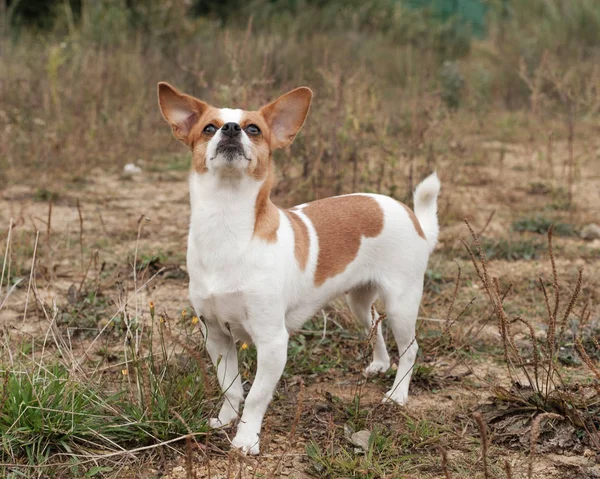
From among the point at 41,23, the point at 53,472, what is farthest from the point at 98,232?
the point at 41,23

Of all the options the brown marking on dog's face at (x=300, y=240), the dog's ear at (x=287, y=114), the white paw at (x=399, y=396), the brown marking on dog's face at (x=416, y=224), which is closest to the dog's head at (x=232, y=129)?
the dog's ear at (x=287, y=114)

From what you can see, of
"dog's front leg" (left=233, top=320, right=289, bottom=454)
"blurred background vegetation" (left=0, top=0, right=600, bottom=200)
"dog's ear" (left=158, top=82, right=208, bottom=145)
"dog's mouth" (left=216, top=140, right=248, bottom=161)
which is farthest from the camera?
"blurred background vegetation" (left=0, top=0, right=600, bottom=200)

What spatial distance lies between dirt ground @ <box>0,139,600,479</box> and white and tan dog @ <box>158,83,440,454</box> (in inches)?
9.0

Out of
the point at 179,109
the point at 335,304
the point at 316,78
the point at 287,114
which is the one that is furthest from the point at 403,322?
the point at 316,78

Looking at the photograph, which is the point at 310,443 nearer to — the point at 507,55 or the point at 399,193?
the point at 399,193

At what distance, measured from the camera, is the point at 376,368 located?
3832 millimetres

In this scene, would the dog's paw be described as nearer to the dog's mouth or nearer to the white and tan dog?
the white and tan dog

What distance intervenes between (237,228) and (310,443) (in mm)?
894

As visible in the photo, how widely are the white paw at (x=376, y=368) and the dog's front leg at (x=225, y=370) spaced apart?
830 millimetres

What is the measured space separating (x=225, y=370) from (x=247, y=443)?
31 centimetres

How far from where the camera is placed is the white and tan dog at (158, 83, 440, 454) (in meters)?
2.92

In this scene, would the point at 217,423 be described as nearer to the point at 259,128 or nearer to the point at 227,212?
the point at 227,212

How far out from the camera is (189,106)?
3213mm

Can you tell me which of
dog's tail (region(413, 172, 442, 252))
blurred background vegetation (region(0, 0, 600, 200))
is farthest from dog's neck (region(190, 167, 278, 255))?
blurred background vegetation (region(0, 0, 600, 200))
